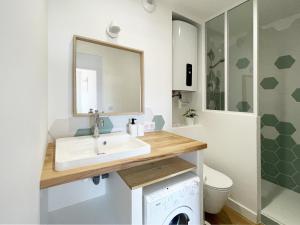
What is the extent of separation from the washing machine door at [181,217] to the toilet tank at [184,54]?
1288 mm

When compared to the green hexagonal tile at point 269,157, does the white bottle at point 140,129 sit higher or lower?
higher

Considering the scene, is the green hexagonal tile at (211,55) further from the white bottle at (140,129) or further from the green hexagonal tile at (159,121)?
the white bottle at (140,129)

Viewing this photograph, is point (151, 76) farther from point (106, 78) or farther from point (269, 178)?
point (269, 178)

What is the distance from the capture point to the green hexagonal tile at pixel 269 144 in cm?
227

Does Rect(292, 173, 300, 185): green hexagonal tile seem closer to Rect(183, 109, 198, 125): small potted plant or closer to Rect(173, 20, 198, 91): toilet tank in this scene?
Rect(183, 109, 198, 125): small potted plant

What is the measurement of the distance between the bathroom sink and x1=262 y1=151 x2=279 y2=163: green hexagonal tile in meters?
2.18

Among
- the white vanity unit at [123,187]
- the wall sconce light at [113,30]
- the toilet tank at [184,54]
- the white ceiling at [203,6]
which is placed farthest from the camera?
the toilet tank at [184,54]

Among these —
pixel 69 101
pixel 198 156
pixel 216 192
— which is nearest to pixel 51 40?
pixel 69 101

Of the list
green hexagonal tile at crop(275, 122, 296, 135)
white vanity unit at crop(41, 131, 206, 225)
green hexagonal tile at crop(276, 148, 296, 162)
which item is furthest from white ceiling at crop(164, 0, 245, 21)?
green hexagonal tile at crop(276, 148, 296, 162)

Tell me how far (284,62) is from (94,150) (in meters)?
2.60

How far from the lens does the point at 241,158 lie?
172 cm

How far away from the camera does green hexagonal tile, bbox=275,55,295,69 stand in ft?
6.81

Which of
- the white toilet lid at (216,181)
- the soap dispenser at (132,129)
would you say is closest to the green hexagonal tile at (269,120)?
the white toilet lid at (216,181)

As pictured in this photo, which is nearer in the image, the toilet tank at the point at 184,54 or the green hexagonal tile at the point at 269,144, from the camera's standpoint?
the toilet tank at the point at 184,54
